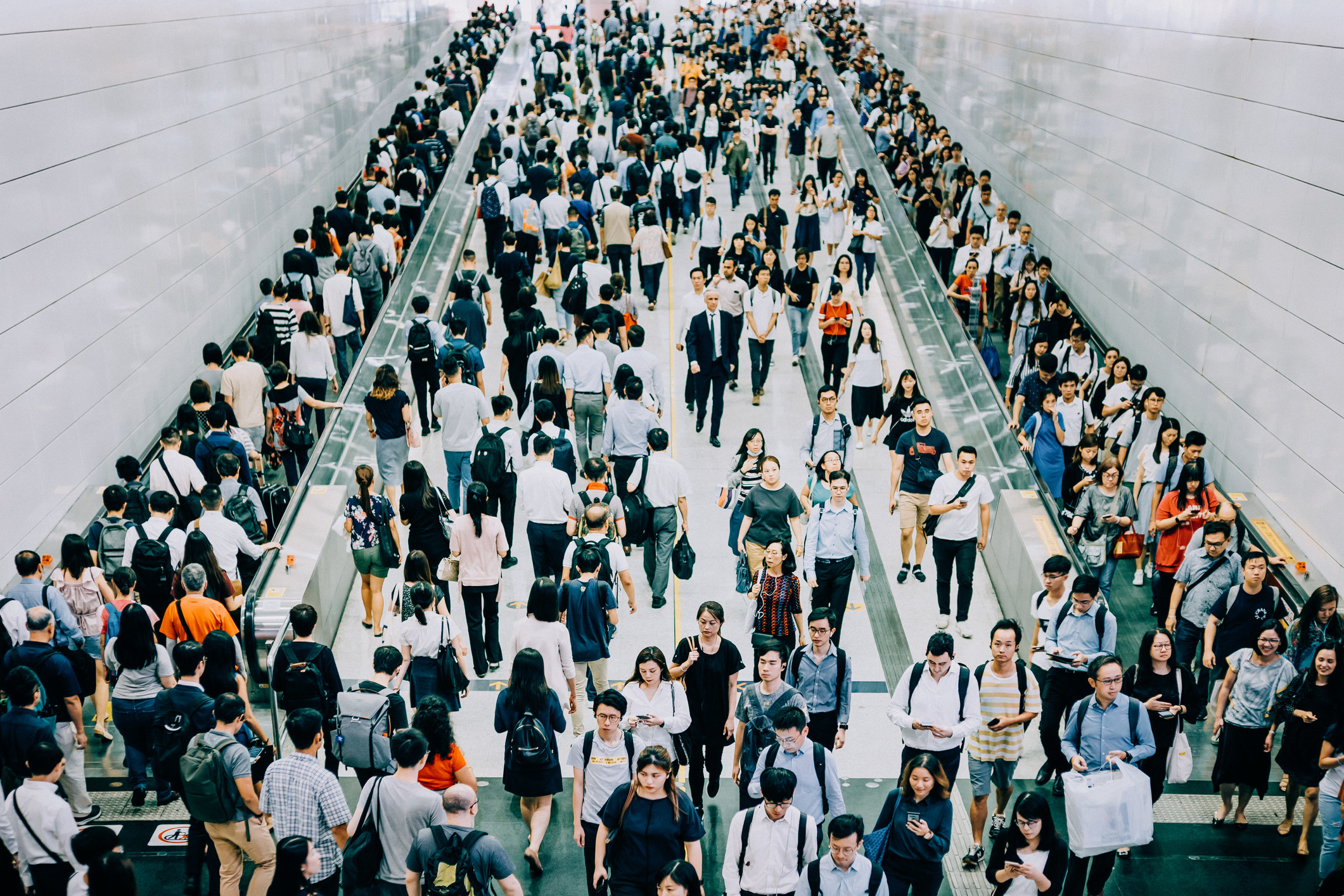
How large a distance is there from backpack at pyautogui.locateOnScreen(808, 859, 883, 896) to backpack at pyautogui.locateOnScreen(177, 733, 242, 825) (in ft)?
9.02

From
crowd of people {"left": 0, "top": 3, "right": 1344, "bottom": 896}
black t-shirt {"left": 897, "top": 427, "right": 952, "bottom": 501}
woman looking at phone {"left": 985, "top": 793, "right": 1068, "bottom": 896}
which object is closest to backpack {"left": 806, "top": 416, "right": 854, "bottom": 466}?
crowd of people {"left": 0, "top": 3, "right": 1344, "bottom": 896}

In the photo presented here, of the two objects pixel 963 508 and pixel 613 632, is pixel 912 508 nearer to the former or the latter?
pixel 963 508

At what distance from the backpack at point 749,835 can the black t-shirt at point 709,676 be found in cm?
131

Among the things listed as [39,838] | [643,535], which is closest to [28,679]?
[39,838]

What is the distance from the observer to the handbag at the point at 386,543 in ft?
27.5

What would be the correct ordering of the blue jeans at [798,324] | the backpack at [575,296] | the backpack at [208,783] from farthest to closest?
the blue jeans at [798,324]
the backpack at [575,296]
the backpack at [208,783]

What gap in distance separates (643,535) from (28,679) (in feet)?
13.3

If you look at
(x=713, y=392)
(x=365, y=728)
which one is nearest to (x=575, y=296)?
(x=713, y=392)

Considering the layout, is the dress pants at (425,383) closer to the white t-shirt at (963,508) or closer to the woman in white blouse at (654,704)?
the white t-shirt at (963,508)

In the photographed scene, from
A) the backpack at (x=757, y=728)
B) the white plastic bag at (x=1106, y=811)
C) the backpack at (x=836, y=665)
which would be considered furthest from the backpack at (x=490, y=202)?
the white plastic bag at (x=1106, y=811)

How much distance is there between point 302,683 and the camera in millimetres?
6402

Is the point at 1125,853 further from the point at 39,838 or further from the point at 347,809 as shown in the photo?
the point at 39,838

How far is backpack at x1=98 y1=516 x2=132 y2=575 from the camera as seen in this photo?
7906 millimetres

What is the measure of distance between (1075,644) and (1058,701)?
0.38 m
